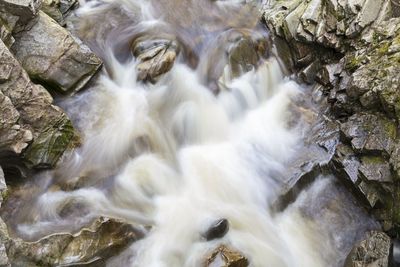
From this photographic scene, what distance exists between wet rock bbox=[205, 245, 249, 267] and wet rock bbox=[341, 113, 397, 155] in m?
2.93

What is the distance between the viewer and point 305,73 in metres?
9.40

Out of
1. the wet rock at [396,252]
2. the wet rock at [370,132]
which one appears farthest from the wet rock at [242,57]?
the wet rock at [396,252]

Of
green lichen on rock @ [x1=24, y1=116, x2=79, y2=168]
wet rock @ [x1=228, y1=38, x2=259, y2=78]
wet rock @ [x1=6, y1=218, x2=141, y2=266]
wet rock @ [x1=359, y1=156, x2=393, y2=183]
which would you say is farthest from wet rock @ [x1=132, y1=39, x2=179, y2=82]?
wet rock @ [x1=359, y1=156, x2=393, y2=183]

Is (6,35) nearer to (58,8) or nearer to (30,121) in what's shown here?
(30,121)

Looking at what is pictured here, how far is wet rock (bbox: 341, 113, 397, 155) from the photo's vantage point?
22.6 feet

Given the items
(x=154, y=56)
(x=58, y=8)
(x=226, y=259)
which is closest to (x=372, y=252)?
(x=226, y=259)

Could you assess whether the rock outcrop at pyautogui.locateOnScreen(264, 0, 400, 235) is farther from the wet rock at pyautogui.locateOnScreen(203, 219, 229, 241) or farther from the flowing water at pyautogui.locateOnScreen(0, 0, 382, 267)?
the wet rock at pyautogui.locateOnScreen(203, 219, 229, 241)

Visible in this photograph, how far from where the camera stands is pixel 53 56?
25.7 ft

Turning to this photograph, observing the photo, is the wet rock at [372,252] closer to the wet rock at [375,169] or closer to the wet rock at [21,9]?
the wet rock at [375,169]

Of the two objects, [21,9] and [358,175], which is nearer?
[358,175]

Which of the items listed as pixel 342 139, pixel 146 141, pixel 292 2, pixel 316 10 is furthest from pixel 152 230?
pixel 292 2

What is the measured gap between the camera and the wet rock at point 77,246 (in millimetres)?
5508

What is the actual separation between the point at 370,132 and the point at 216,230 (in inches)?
130

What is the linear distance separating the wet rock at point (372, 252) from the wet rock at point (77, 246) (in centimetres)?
336
